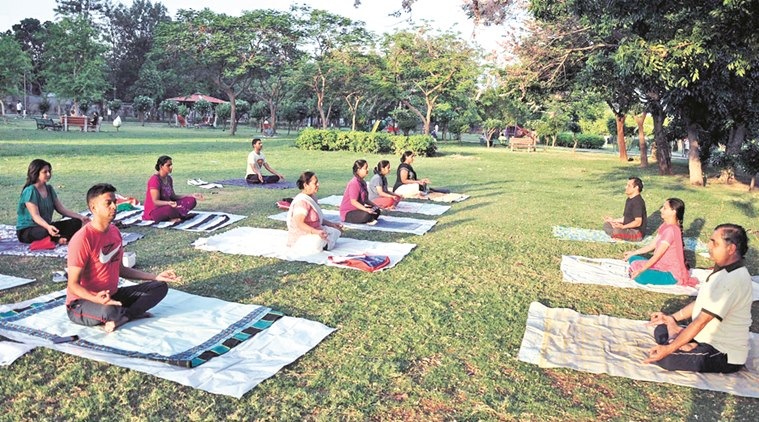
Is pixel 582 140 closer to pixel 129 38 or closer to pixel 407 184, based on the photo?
pixel 407 184

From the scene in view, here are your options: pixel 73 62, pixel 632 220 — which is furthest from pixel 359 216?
pixel 73 62

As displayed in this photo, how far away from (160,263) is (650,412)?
480cm

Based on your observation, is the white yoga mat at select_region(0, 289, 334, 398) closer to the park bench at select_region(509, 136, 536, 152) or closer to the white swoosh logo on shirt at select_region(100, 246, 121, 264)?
the white swoosh logo on shirt at select_region(100, 246, 121, 264)

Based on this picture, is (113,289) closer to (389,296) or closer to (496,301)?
(389,296)

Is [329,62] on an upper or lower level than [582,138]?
upper

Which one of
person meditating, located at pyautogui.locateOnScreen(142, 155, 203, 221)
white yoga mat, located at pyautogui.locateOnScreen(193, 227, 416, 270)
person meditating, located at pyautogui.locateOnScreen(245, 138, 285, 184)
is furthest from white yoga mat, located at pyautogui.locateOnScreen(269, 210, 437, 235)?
person meditating, located at pyautogui.locateOnScreen(245, 138, 285, 184)

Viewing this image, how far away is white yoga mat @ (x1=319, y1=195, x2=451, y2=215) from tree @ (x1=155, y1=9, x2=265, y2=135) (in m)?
21.4

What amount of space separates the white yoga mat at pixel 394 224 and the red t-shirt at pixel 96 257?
4265 millimetres

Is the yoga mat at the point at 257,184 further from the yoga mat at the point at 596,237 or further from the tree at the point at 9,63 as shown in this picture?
the tree at the point at 9,63

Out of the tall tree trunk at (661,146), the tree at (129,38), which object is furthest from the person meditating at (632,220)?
the tree at (129,38)

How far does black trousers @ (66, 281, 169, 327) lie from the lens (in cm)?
412

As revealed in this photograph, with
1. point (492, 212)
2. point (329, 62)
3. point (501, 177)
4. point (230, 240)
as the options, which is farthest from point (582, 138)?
point (230, 240)

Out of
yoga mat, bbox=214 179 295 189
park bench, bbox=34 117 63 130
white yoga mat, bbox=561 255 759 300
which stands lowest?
white yoga mat, bbox=561 255 759 300

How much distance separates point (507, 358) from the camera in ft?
13.2
